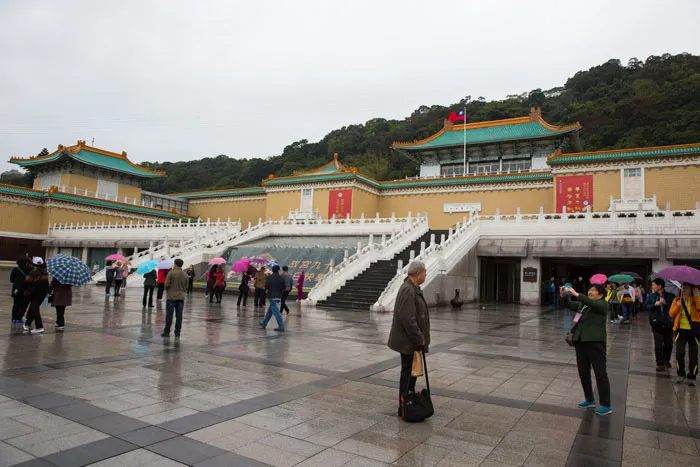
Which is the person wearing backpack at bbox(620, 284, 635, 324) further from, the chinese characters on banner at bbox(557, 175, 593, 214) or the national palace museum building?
the chinese characters on banner at bbox(557, 175, 593, 214)

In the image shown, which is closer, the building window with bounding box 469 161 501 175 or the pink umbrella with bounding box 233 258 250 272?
the pink umbrella with bounding box 233 258 250 272

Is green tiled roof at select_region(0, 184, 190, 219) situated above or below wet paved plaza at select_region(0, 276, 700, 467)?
above

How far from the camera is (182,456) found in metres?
3.17

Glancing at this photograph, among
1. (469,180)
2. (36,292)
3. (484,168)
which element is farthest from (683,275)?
(484,168)

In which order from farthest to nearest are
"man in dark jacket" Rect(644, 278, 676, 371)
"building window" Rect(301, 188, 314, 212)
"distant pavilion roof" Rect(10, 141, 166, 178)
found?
1. "distant pavilion roof" Rect(10, 141, 166, 178)
2. "building window" Rect(301, 188, 314, 212)
3. "man in dark jacket" Rect(644, 278, 676, 371)

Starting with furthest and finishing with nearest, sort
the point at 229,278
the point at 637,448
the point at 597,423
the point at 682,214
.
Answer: the point at 229,278, the point at 682,214, the point at 597,423, the point at 637,448

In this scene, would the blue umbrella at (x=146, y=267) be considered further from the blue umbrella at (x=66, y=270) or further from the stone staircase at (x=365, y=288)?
the stone staircase at (x=365, y=288)

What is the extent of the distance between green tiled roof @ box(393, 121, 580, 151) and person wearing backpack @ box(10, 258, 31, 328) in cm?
2839

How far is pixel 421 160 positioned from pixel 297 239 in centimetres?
1463

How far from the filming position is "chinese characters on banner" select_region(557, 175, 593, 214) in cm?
2534

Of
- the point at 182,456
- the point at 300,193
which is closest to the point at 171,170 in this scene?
the point at 300,193

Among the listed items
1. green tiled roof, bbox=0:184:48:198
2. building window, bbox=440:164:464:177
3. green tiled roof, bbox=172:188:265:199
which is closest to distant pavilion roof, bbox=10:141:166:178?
green tiled roof, bbox=172:188:265:199

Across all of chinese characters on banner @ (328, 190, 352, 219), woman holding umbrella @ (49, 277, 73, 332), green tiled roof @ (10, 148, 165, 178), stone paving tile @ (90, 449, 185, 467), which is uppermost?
green tiled roof @ (10, 148, 165, 178)

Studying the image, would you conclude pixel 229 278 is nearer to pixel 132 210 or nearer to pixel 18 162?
pixel 132 210
